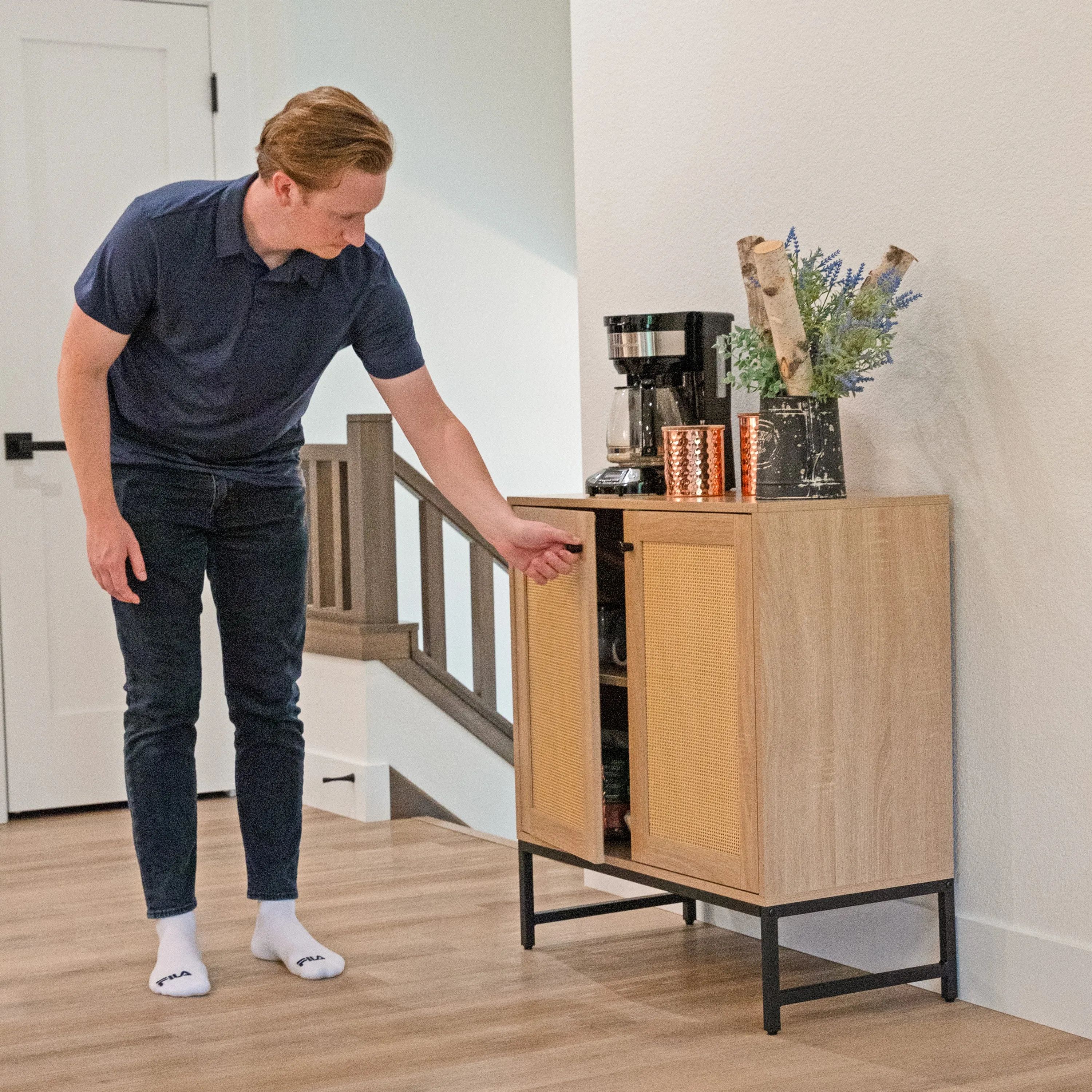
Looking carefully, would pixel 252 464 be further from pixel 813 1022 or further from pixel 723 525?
pixel 813 1022

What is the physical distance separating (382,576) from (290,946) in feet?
5.22

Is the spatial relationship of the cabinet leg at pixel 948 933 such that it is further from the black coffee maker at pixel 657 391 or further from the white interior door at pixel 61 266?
the white interior door at pixel 61 266

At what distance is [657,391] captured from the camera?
2602mm

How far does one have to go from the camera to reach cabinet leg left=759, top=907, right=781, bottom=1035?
2.15 m

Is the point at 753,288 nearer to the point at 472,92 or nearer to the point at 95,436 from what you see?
the point at 95,436

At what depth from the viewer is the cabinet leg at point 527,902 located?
264 cm

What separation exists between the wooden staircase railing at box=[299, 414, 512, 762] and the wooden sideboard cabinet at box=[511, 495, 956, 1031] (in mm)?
1611

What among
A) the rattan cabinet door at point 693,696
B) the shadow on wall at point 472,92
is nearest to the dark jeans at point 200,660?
the rattan cabinet door at point 693,696

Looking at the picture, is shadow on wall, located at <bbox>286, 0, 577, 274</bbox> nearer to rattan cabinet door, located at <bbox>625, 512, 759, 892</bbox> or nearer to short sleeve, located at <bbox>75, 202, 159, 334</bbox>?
short sleeve, located at <bbox>75, 202, 159, 334</bbox>

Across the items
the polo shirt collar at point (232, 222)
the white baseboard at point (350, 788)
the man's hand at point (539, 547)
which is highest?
the polo shirt collar at point (232, 222)

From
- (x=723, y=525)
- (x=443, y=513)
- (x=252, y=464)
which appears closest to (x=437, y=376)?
(x=443, y=513)

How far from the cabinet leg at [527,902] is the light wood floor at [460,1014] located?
2cm

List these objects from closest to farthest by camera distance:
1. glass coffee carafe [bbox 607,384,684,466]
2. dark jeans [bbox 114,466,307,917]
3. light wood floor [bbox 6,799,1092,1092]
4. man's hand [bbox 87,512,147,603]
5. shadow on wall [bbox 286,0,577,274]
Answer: light wood floor [bbox 6,799,1092,1092] → man's hand [bbox 87,512,147,603] → dark jeans [bbox 114,466,307,917] → glass coffee carafe [bbox 607,384,684,466] → shadow on wall [bbox 286,0,577,274]

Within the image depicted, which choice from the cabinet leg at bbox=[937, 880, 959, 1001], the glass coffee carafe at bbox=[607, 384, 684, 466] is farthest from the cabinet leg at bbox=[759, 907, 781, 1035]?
the glass coffee carafe at bbox=[607, 384, 684, 466]
